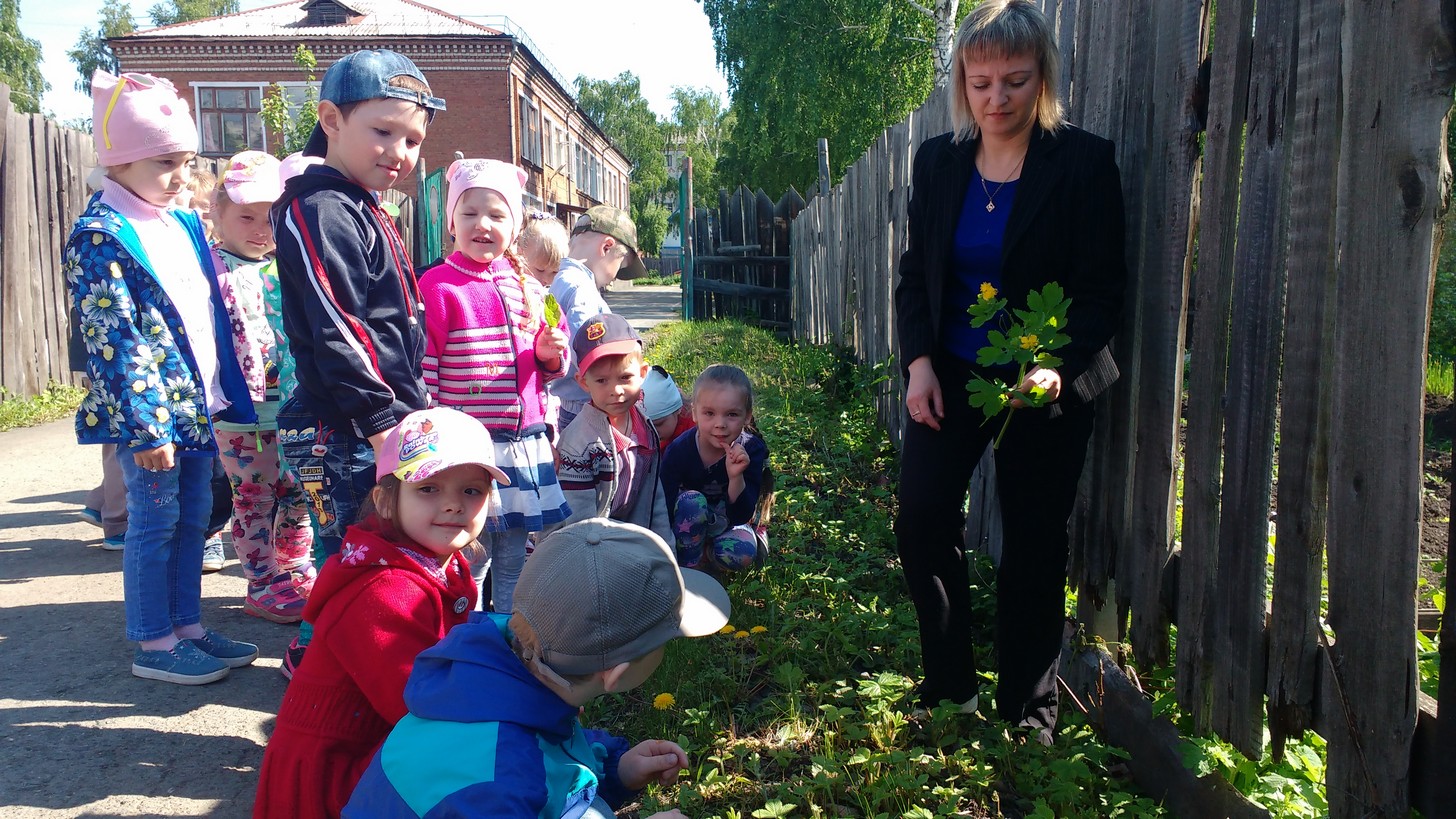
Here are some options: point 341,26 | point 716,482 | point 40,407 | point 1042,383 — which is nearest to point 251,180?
point 716,482

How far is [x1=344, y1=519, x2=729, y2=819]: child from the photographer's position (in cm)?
171

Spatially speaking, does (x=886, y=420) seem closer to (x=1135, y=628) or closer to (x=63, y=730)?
(x=1135, y=628)

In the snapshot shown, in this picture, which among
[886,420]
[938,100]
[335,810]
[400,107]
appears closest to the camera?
[335,810]

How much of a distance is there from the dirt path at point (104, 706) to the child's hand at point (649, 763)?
123cm

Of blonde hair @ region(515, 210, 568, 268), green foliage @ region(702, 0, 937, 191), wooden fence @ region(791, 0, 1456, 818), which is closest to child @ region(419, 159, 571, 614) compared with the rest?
blonde hair @ region(515, 210, 568, 268)

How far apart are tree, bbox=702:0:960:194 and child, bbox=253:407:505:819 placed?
66.6ft

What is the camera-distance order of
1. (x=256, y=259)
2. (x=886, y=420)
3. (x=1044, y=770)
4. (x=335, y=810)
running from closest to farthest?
1. (x=335, y=810)
2. (x=1044, y=770)
3. (x=256, y=259)
4. (x=886, y=420)

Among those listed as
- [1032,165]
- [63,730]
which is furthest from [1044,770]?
[63,730]

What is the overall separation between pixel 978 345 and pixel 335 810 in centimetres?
196

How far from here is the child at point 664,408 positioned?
175 inches

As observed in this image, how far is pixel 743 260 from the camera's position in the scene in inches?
618

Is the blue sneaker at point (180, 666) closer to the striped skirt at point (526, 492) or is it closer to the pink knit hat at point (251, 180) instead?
the striped skirt at point (526, 492)

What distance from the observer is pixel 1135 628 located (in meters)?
2.85

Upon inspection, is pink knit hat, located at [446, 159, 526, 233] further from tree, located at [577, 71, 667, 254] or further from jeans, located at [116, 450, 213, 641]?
tree, located at [577, 71, 667, 254]
